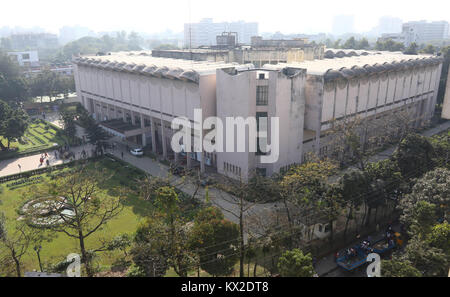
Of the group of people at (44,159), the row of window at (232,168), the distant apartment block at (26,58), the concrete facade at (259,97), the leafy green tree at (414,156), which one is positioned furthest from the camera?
the distant apartment block at (26,58)

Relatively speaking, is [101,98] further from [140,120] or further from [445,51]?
[445,51]

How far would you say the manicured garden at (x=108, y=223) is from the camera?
2072 centimetres

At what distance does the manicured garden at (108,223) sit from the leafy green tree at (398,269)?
43.9 feet

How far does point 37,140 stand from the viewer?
4431cm

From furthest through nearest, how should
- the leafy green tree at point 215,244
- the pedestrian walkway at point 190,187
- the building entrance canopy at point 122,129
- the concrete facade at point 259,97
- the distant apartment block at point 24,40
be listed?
the distant apartment block at point 24,40 < the building entrance canopy at point 122,129 < the concrete facade at point 259,97 < the pedestrian walkway at point 190,187 < the leafy green tree at point 215,244

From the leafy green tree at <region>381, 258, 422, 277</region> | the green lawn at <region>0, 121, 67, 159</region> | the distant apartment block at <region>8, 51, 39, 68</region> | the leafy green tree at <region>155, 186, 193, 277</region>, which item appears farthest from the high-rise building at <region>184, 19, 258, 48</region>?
the leafy green tree at <region>381, 258, 422, 277</region>

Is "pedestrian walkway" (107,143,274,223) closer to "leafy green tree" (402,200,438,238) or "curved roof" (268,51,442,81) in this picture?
"leafy green tree" (402,200,438,238)

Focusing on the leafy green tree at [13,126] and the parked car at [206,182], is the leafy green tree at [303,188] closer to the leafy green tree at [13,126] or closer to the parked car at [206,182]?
the parked car at [206,182]

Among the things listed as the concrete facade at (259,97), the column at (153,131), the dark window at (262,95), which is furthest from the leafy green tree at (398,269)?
the column at (153,131)

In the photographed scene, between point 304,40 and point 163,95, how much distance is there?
3476 centimetres

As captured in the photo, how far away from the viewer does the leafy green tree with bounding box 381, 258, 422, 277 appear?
1398cm

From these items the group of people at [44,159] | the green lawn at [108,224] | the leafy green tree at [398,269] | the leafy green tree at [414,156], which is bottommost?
the green lawn at [108,224]

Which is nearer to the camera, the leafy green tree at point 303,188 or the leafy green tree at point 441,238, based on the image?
the leafy green tree at point 441,238

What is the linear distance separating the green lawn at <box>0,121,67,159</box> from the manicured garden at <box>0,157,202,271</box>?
8.64m
